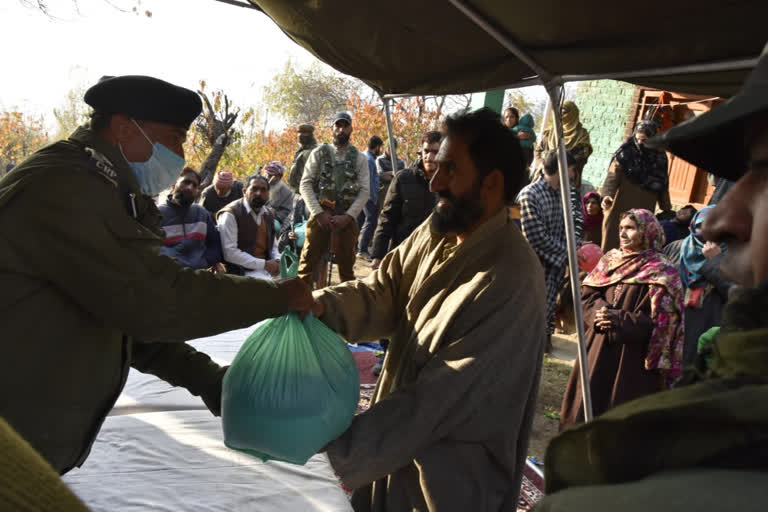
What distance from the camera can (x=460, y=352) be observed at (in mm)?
1786

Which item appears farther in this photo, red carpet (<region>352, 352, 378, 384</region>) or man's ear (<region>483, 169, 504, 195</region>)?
red carpet (<region>352, 352, 378, 384</region>)

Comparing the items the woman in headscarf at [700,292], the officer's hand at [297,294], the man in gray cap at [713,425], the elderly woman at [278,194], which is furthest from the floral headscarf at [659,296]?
the elderly woman at [278,194]

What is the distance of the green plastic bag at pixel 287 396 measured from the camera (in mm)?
1624

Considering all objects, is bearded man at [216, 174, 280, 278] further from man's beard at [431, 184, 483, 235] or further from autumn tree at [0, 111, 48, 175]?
autumn tree at [0, 111, 48, 175]

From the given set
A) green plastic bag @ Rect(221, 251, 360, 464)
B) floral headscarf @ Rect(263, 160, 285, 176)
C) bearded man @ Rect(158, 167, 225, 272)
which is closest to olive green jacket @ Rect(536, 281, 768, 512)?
green plastic bag @ Rect(221, 251, 360, 464)

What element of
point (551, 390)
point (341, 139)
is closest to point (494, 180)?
point (551, 390)

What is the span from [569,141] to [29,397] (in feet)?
27.5

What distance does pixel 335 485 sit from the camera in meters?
2.25

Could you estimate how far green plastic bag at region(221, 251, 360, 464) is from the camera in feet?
5.33

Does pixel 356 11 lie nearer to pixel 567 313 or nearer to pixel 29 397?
pixel 29 397

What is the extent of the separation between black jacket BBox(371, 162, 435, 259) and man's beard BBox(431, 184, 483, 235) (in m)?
3.31

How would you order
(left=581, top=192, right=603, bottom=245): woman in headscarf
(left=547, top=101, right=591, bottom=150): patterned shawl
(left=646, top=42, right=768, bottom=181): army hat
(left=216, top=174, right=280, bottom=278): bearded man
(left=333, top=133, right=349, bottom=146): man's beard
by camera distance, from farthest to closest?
1. (left=547, top=101, right=591, bottom=150): patterned shawl
2. (left=581, top=192, right=603, bottom=245): woman in headscarf
3. (left=333, top=133, right=349, bottom=146): man's beard
4. (left=216, top=174, right=280, bottom=278): bearded man
5. (left=646, top=42, right=768, bottom=181): army hat

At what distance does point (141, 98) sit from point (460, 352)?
136 cm

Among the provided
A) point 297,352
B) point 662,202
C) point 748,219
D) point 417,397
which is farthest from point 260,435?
point 662,202
